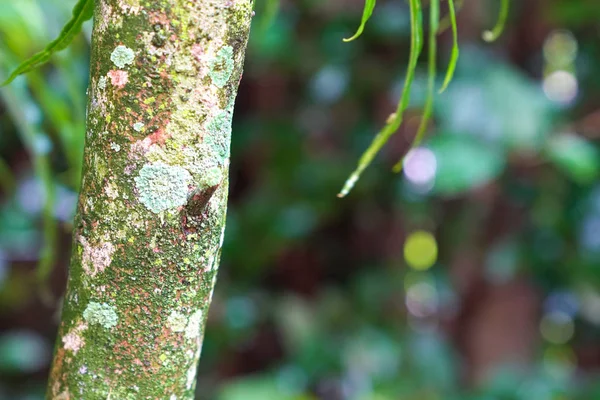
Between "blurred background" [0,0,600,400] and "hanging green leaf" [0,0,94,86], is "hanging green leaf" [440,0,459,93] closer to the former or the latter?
"hanging green leaf" [0,0,94,86]

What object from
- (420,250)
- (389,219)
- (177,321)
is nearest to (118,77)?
(177,321)

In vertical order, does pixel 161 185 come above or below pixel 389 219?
above

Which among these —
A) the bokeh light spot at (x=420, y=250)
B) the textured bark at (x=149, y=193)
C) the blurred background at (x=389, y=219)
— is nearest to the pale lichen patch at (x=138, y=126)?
the textured bark at (x=149, y=193)

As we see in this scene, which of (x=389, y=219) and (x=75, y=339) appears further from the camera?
(x=389, y=219)

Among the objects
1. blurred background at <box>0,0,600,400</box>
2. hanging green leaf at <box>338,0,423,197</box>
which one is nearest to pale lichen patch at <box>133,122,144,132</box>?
hanging green leaf at <box>338,0,423,197</box>

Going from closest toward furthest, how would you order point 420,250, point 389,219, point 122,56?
point 122,56 < point 389,219 < point 420,250

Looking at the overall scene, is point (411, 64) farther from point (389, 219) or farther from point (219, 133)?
point (389, 219)

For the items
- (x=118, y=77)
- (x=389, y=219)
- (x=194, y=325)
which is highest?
(x=118, y=77)

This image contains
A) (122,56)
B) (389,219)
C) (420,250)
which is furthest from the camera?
(420,250)
